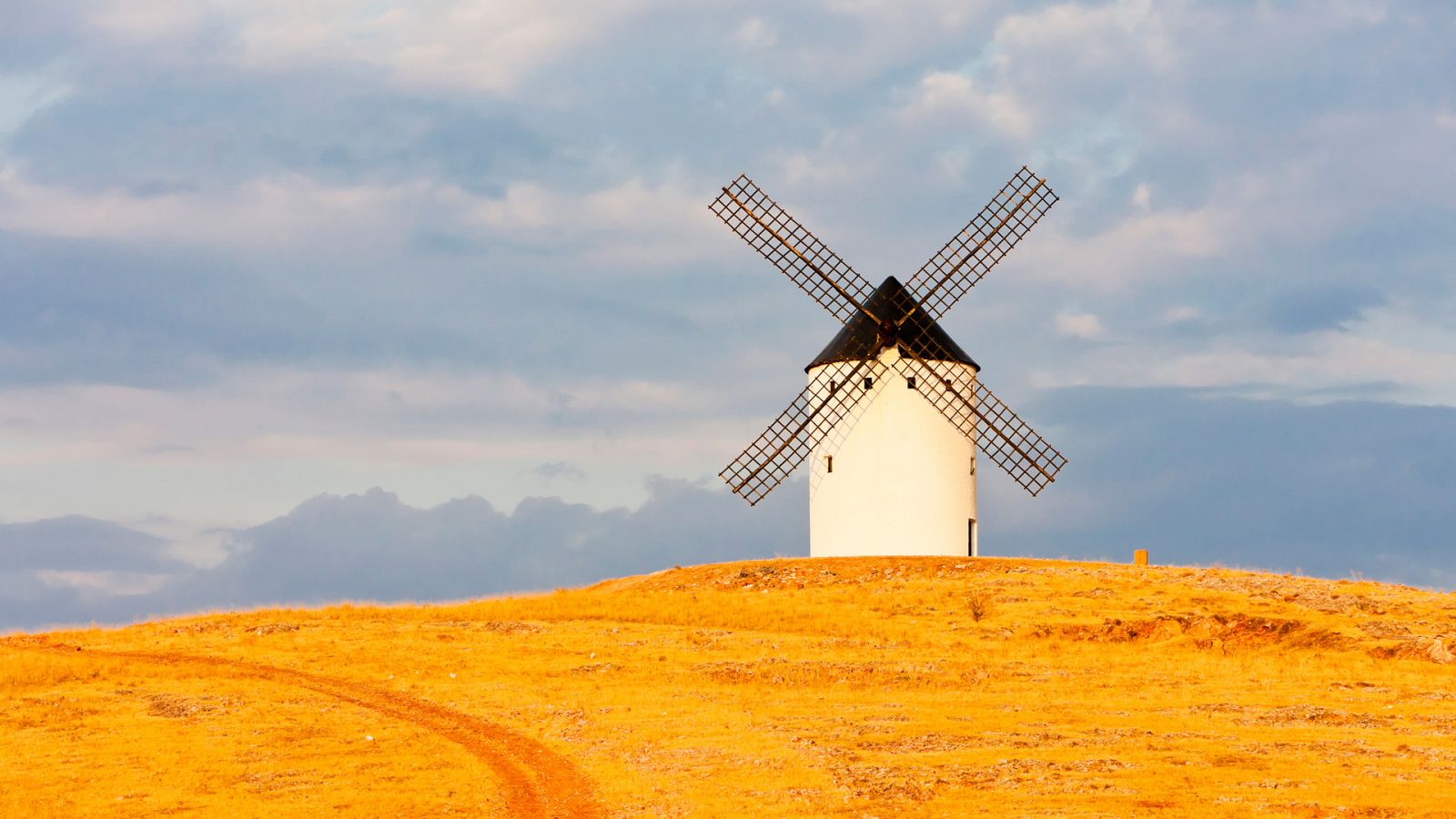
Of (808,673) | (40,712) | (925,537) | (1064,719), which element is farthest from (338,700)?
(925,537)

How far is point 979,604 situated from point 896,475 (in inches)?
376

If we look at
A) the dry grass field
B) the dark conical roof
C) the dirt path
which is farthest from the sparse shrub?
the dirt path

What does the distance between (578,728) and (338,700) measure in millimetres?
5860

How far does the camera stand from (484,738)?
2514 centimetres

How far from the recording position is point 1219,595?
130 feet

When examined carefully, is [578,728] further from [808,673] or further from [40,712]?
[40,712]

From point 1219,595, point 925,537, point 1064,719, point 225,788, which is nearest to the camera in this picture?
point 225,788

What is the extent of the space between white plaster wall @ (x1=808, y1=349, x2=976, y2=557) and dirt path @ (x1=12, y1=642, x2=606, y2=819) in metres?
20.9

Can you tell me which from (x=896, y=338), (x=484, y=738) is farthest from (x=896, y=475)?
(x=484, y=738)

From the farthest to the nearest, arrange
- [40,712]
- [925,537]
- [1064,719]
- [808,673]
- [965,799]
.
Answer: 1. [925,537]
2. [808,673]
3. [40,712]
4. [1064,719]
5. [965,799]

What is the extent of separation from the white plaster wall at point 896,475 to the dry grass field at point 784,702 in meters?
2.16

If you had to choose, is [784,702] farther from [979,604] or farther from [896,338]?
[896,338]

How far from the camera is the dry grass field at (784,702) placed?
66.9 ft

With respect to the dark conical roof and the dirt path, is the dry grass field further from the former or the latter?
the dark conical roof
